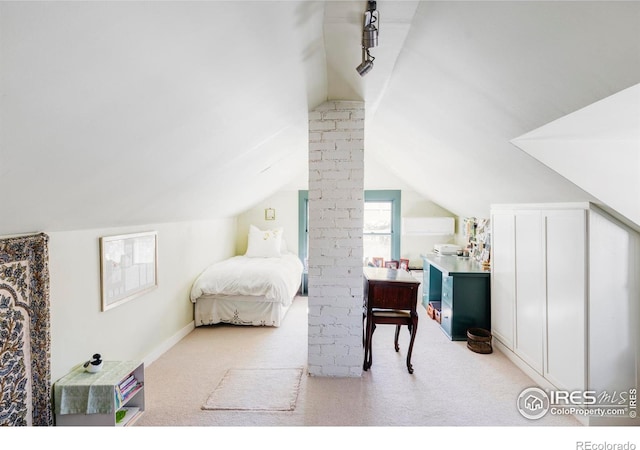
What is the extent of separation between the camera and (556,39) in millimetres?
1160

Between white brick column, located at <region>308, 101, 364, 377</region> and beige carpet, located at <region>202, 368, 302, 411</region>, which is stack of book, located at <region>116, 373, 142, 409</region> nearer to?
beige carpet, located at <region>202, 368, 302, 411</region>

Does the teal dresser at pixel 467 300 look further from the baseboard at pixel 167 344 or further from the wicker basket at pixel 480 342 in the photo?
the baseboard at pixel 167 344

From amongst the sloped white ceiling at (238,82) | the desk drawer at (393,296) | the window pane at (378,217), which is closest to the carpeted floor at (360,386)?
the desk drawer at (393,296)

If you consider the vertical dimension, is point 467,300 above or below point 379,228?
below

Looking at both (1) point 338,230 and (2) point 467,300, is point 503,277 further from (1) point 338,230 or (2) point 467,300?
(1) point 338,230

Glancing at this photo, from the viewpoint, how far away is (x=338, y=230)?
8.84 ft

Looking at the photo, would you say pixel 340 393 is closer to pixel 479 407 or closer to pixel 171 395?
pixel 479 407

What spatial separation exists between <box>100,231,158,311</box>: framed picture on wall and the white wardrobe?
3.34 metres

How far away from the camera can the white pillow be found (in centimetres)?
512

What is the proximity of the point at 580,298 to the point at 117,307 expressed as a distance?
3.37m

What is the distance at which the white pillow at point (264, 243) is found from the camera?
16.8 feet

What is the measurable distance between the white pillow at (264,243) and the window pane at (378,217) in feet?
5.05

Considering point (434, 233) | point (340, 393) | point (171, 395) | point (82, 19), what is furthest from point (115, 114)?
point (434, 233)

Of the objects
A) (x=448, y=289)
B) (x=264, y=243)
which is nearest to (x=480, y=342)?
(x=448, y=289)
